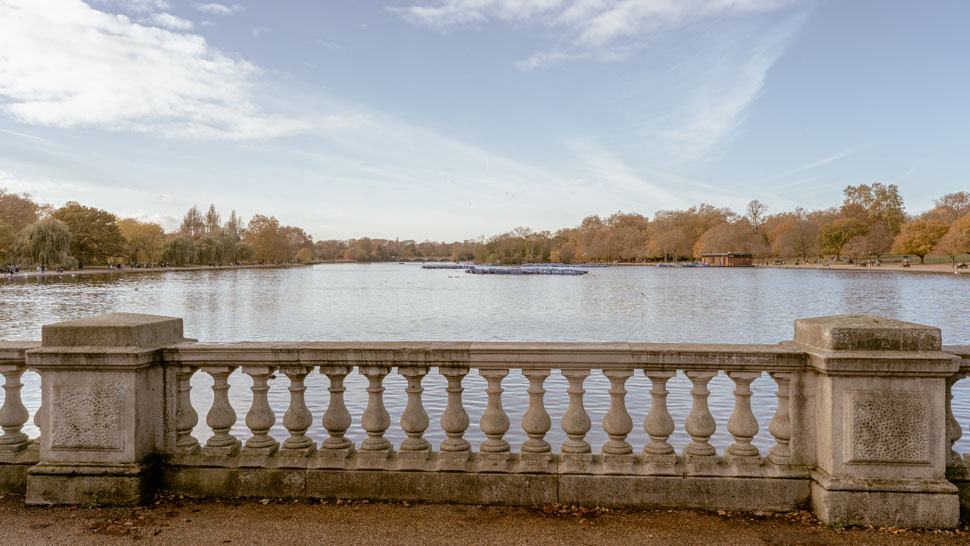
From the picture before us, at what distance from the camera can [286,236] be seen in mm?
185250

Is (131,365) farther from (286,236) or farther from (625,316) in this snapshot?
(286,236)

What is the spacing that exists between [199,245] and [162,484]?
139825mm

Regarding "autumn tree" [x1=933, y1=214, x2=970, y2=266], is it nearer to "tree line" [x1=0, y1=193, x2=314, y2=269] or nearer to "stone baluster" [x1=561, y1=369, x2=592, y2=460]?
"stone baluster" [x1=561, y1=369, x2=592, y2=460]

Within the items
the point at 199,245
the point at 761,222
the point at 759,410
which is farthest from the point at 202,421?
the point at 761,222

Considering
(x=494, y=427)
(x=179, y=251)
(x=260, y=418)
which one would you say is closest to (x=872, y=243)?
(x=179, y=251)

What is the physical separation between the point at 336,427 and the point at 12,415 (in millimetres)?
2443

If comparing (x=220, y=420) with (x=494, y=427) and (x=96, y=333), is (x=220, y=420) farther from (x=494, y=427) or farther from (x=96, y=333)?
(x=494, y=427)

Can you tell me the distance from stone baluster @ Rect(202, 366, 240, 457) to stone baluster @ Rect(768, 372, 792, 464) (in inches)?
150

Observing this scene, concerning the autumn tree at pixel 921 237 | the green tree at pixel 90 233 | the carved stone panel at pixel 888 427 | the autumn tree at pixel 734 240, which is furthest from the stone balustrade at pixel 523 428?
the autumn tree at pixel 734 240

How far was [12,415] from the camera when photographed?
460 centimetres

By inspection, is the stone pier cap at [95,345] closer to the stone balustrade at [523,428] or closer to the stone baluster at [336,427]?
the stone balustrade at [523,428]

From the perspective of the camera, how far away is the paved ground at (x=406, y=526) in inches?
146

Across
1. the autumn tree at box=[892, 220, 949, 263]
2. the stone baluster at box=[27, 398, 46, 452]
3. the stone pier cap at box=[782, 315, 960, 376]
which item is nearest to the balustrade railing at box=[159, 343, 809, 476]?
the stone pier cap at box=[782, 315, 960, 376]

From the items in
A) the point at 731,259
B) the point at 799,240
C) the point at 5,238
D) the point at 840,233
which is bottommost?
the point at 731,259
